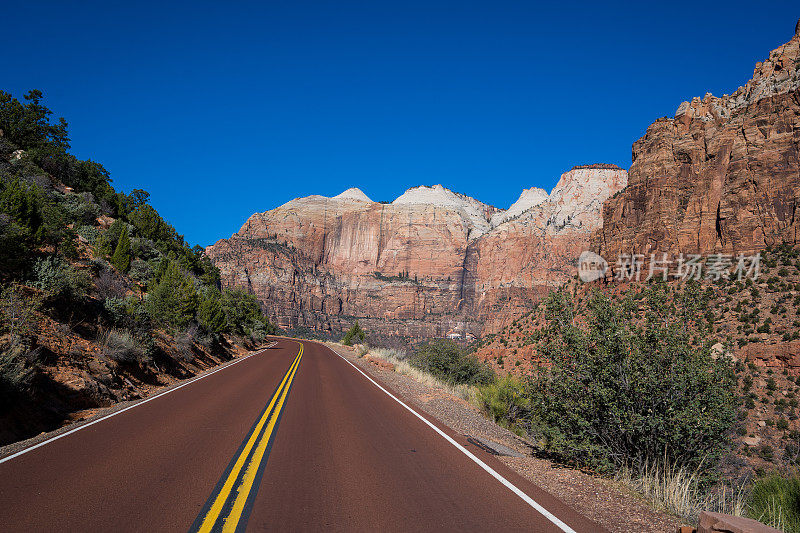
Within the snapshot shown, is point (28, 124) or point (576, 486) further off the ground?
point (28, 124)

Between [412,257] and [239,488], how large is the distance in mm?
156844

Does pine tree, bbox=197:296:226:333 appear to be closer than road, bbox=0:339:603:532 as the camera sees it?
No

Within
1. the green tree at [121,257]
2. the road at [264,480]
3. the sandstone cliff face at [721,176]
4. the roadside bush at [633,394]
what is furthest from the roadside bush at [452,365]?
the sandstone cliff face at [721,176]

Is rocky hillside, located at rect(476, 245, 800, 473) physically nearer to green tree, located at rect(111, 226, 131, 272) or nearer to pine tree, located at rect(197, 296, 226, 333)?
pine tree, located at rect(197, 296, 226, 333)

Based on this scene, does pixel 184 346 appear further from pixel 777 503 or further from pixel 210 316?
pixel 777 503

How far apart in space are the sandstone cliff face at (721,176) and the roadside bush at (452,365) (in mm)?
32812

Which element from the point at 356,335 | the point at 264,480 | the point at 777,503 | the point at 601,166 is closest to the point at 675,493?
the point at 777,503

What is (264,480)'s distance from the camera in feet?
16.4

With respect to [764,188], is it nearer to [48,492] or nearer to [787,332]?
[787,332]

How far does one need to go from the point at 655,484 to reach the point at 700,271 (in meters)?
46.0

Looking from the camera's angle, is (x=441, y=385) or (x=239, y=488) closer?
(x=239, y=488)

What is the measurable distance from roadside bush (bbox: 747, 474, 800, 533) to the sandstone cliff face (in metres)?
41.0

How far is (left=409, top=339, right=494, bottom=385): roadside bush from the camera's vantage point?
2295cm

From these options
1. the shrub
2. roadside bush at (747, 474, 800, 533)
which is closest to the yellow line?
roadside bush at (747, 474, 800, 533)
